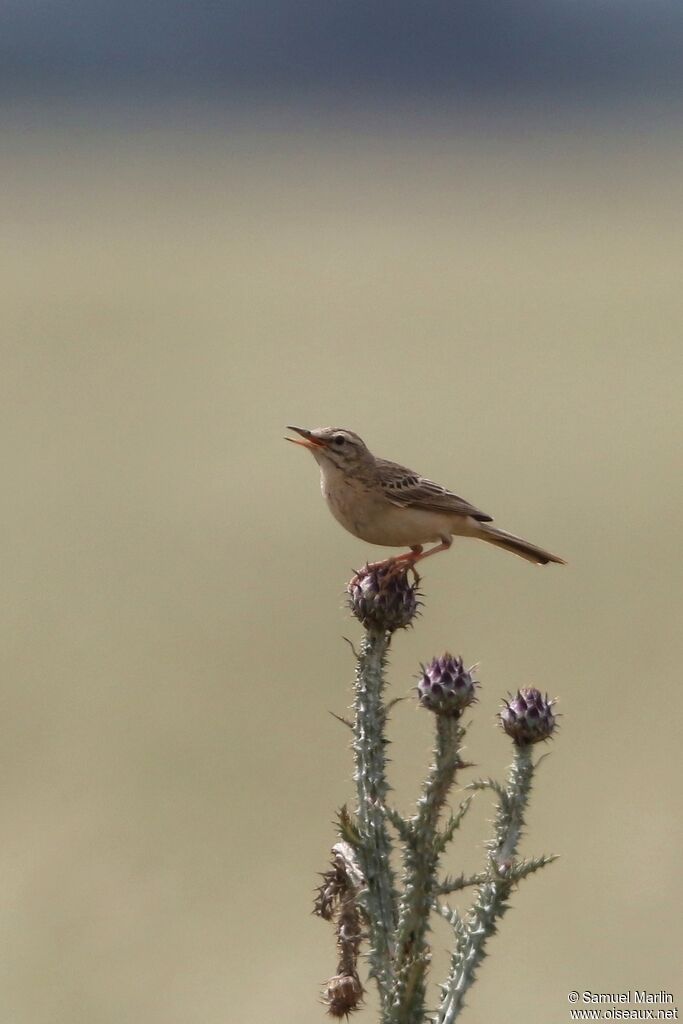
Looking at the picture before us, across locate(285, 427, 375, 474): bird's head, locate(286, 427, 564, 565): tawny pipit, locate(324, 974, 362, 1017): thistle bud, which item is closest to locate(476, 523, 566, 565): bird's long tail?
locate(286, 427, 564, 565): tawny pipit

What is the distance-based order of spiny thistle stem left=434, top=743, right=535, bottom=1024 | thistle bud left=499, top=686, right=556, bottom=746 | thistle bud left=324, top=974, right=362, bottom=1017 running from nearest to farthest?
spiny thistle stem left=434, top=743, right=535, bottom=1024 < thistle bud left=324, top=974, right=362, bottom=1017 < thistle bud left=499, top=686, right=556, bottom=746

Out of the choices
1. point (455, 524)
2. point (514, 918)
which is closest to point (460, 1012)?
point (455, 524)

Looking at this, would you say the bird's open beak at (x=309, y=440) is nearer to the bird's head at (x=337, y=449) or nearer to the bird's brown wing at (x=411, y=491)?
the bird's head at (x=337, y=449)

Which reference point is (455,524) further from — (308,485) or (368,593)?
(308,485)

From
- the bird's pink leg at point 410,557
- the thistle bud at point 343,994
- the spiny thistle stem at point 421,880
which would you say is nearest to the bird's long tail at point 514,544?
the bird's pink leg at point 410,557

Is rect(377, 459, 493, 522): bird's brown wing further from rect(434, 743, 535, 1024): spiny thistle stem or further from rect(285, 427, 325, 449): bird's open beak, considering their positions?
rect(434, 743, 535, 1024): spiny thistle stem

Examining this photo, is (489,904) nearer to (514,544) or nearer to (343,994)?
(343,994)
